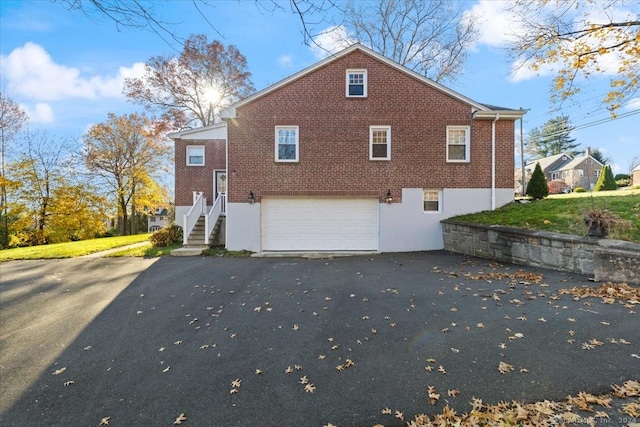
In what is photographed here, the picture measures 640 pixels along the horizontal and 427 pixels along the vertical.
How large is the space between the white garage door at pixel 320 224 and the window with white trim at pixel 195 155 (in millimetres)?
6549

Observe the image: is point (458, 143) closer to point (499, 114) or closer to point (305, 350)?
point (499, 114)

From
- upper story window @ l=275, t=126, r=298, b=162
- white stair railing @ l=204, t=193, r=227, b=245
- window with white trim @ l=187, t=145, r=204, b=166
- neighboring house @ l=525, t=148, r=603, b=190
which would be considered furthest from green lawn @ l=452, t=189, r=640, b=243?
neighboring house @ l=525, t=148, r=603, b=190

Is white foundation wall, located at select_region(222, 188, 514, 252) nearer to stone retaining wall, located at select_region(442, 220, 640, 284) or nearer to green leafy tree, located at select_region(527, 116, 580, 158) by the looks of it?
stone retaining wall, located at select_region(442, 220, 640, 284)

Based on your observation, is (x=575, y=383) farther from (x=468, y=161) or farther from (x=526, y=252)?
(x=468, y=161)

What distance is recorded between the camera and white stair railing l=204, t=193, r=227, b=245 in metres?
12.3

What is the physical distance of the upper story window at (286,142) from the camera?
470 inches

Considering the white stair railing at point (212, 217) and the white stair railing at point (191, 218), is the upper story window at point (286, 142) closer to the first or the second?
the white stair railing at point (212, 217)

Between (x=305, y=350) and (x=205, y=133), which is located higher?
(x=205, y=133)

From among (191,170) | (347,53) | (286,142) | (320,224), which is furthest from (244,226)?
(347,53)

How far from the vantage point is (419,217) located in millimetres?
11820

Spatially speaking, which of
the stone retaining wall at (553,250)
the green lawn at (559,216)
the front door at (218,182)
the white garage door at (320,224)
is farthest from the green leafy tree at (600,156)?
the front door at (218,182)

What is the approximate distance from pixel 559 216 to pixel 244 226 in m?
10.5

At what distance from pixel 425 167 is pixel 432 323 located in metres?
8.63

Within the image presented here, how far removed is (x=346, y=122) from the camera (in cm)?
1186
